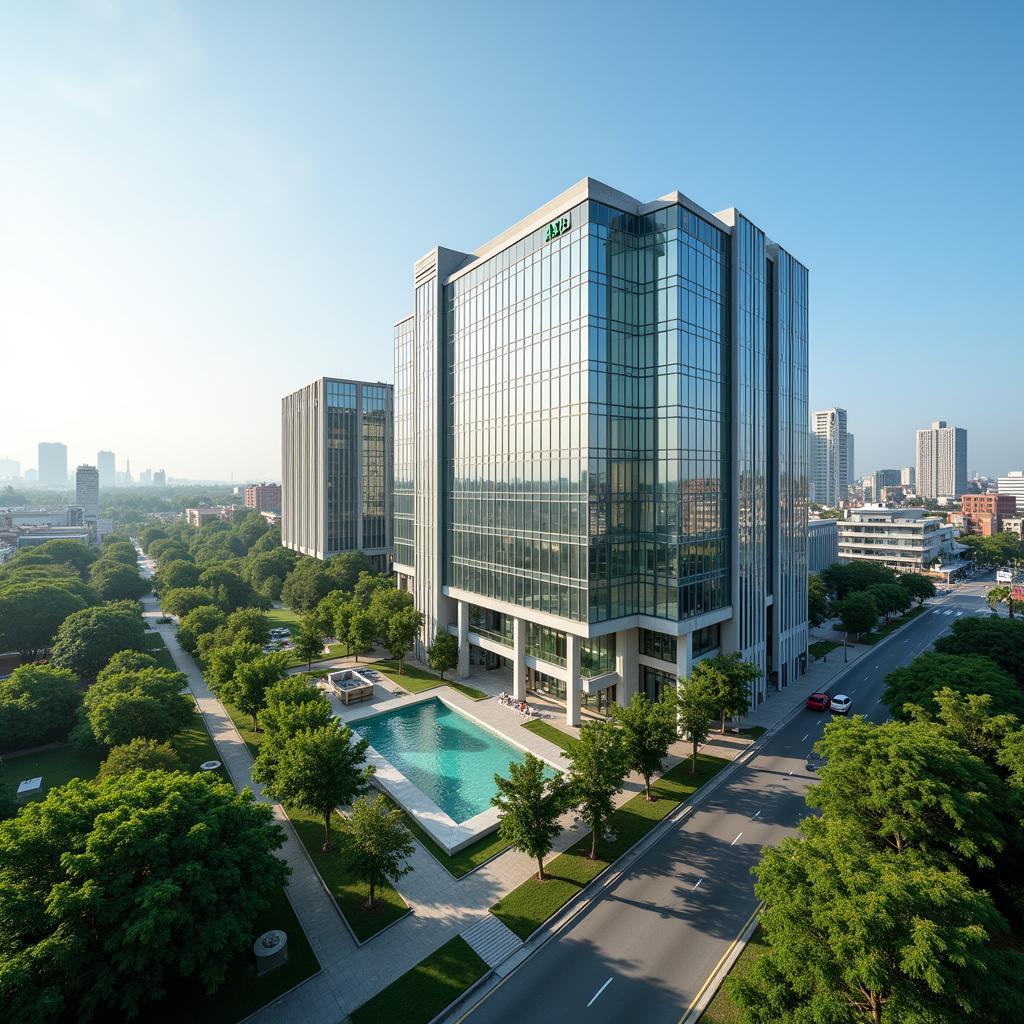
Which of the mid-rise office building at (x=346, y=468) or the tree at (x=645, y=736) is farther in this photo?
the mid-rise office building at (x=346, y=468)

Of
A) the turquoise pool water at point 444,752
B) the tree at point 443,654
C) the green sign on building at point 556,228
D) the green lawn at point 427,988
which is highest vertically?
the green sign on building at point 556,228

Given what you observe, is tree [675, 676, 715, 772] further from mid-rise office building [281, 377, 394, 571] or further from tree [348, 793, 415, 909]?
mid-rise office building [281, 377, 394, 571]

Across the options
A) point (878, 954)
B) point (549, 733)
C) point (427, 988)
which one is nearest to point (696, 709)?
point (549, 733)

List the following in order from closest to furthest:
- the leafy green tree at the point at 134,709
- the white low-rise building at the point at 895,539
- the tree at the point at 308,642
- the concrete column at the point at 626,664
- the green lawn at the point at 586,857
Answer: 1. the green lawn at the point at 586,857
2. the leafy green tree at the point at 134,709
3. the concrete column at the point at 626,664
4. the tree at the point at 308,642
5. the white low-rise building at the point at 895,539

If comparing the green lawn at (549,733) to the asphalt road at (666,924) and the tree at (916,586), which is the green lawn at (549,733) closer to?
the asphalt road at (666,924)

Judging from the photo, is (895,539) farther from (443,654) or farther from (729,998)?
(729,998)

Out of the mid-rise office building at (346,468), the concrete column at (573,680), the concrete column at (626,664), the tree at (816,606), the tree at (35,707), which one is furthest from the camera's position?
the mid-rise office building at (346,468)

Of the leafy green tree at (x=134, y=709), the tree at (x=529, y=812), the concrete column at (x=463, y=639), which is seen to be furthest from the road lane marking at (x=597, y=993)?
the concrete column at (x=463, y=639)

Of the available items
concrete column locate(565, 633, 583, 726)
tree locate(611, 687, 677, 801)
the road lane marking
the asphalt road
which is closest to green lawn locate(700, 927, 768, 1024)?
the asphalt road
